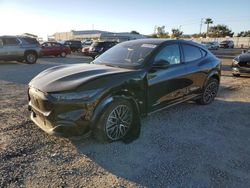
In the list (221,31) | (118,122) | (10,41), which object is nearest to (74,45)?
(10,41)

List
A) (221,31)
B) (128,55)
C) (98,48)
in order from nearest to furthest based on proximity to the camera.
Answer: (128,55), (98,48), (221,31)

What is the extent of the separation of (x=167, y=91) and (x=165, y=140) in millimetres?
1051

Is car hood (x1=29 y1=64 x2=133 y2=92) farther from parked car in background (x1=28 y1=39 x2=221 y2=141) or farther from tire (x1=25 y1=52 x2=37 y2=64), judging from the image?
tire (x1=25 y1=52 x2=37 y2=64)

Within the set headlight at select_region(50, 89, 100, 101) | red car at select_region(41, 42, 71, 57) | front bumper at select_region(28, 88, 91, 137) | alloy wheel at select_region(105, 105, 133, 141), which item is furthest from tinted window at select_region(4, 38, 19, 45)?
alloy wheel at select_region(105, 105, 133, 141)

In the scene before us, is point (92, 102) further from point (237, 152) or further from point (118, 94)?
point (237, 152)

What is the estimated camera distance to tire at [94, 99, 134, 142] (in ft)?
12.4

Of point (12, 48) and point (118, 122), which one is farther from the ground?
point (12, 48)

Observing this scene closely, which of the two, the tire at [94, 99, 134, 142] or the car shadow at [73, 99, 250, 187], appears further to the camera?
the tire at [94, 99, 134, 142]

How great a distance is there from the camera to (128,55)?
16.1 feet

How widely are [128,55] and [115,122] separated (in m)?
1.55

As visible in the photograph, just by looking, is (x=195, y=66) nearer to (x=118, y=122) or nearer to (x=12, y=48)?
(x=118, y=122)

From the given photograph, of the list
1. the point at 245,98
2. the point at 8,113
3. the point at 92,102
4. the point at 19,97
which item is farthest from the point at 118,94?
the point at 245,98

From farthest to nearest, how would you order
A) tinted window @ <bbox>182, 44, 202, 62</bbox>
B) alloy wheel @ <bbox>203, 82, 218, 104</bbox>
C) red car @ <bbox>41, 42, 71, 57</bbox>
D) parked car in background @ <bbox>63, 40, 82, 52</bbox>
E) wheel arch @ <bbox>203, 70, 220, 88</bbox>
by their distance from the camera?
1. parked car in background @ <bbox>63, 40, 82, 52</bbox>
2. red car @ <bbox>41, 42, 71, 57</bbox>
3. alloy wheel @ <bbox>203, 82, 218, 104</bbox>
4. wheel arch @ <bbox>203, 70, 220, 88</bbox>
5. tinted window @ <bbox>182, 44, 202, 62</bbox>

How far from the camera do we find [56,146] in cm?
390
